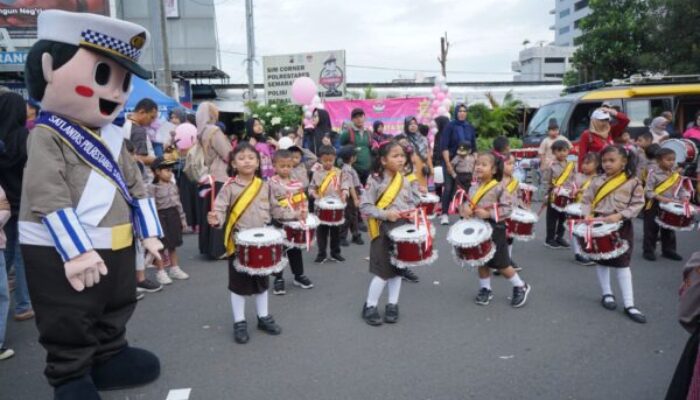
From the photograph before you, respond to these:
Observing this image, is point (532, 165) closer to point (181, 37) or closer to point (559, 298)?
point (559, 298)

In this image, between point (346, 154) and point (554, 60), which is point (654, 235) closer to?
point (346, 154)

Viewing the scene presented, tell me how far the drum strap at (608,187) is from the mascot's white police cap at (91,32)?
13.2 feet

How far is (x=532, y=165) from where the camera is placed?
11.8m

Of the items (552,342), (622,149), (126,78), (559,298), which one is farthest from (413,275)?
(126,78)

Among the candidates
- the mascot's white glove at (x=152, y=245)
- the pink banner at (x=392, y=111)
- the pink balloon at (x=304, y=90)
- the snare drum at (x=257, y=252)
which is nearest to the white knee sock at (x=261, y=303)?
the snare drum at (x=257, y=252)

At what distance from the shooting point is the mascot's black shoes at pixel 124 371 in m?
3.33

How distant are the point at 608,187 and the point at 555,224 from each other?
272 centimetres

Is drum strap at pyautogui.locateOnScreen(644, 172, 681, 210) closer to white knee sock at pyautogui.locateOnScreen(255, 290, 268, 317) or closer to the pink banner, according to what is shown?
white knee sock at pyautogui.locateOnScreen(255, 290, 268, 317)

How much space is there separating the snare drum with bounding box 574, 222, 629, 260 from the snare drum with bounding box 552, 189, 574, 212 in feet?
7.46

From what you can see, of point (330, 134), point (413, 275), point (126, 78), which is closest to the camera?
point (126, 78)

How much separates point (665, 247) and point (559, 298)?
7.87 ft

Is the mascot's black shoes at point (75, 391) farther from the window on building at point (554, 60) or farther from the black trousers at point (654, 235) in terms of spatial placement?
the window on building at point (554, 60)

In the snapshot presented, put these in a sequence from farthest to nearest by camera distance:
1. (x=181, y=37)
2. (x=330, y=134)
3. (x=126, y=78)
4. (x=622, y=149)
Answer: (x=181, y=37) → (x=330, y=134) → (x=622, y=149) → (x=126, y=78)

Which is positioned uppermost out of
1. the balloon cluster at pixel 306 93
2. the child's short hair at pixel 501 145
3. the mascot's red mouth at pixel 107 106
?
the balloon cluster at pixel 306 93
